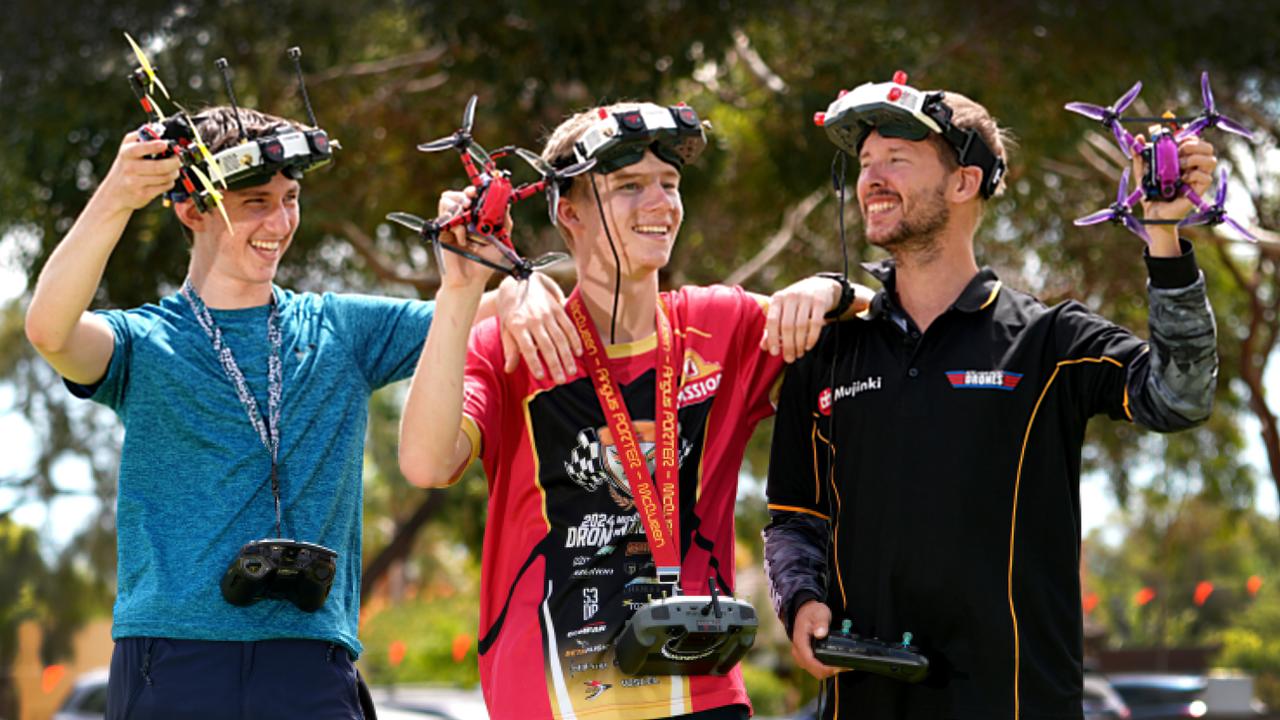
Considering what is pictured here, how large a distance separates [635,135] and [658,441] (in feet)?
3.13

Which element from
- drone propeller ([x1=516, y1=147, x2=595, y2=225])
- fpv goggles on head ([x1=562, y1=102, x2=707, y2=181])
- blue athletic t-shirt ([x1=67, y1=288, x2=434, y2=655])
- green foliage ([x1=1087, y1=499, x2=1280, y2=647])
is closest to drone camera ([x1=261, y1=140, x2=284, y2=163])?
blue athletic t-shirt ([x1=67, y1=288, x2=434, y2=655])

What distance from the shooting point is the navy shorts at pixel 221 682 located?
4.02m

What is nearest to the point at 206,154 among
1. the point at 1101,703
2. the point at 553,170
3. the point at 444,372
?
the point at 444,372

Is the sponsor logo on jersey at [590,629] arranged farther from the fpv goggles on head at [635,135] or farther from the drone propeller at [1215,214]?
the drone propeller at [1215,214]

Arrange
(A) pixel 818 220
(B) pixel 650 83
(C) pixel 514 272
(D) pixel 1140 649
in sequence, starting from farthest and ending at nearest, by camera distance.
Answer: (D) pixel 1140 649, (A) pixel 818 220, (B) pixel 650 83, (C) pixel 514 272

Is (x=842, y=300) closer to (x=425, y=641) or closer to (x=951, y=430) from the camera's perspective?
(x=951, y=430)

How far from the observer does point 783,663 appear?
29297 millimetres

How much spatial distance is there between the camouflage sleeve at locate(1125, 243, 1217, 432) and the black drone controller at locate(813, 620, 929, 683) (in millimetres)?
928

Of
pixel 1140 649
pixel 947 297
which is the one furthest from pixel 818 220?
pixel 1140 649

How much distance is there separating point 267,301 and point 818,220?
511 inches

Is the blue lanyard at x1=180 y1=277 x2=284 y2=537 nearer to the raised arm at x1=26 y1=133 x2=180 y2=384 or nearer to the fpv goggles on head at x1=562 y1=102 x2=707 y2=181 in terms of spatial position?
the raised arm at x1=26 y1=133 x2=180 y2=384

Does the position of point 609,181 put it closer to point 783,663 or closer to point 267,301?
point 267,301

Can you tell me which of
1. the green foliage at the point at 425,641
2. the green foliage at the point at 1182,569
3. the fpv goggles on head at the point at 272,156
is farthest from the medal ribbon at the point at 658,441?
the green foliage at the point at 425,641

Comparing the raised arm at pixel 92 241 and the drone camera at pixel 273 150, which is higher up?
the drone camera at pixel 273 150
